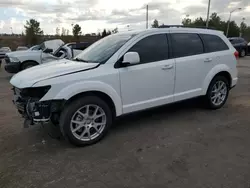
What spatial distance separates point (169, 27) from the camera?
15.4 feet

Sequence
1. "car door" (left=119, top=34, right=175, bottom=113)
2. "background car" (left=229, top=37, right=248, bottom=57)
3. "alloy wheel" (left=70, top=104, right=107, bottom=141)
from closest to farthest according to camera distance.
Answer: "alloy wheel" (left=70, top=104, right=107, bottom=141) → "car door" (left=119, top=34, right=175, bottom=113) → "background car" (left=229, top=37, right=248, bottom=57)

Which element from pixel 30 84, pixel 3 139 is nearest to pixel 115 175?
pixel 30 84

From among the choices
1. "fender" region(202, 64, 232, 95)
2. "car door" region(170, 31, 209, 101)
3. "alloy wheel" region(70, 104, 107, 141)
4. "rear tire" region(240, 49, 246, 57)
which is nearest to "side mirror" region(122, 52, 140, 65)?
"alloy wheel" region(70, 104, 107, 141)

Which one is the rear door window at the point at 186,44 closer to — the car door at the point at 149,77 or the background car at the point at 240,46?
the car door at the point at 149,77

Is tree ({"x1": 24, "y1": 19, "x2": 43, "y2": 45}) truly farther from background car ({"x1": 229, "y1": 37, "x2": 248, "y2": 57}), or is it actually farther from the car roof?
the car roof

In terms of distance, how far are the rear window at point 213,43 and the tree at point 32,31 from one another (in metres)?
46.2

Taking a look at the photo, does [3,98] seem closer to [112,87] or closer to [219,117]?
[112,87]

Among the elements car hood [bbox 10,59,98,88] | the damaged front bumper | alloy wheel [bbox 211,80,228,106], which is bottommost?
alloy wheel [bbox 211,80,228,106]

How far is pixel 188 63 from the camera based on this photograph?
180 inches

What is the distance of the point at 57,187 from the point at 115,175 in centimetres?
69

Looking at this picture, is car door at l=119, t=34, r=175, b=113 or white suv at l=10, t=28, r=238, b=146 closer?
white suv at l=10, t=28, r=238, b=146

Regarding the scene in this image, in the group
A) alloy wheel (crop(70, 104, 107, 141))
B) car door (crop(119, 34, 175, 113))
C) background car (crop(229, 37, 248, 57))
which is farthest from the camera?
background car (crop(229, 37, 248, 57))

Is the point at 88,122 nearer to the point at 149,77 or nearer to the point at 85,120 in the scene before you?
the point at 85,120

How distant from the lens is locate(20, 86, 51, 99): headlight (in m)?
3.35
